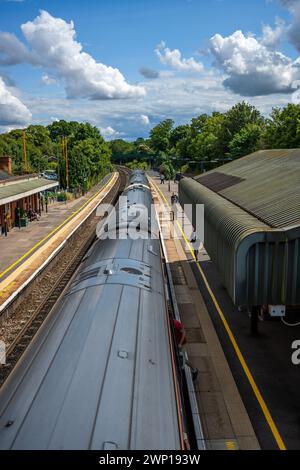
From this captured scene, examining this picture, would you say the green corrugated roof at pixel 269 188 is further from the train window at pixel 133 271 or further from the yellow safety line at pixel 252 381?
the yellow safety line at pixel 252 381

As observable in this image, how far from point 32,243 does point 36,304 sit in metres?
12.6

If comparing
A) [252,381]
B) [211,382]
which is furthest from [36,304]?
[252,381]

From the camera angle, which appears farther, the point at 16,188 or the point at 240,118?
the point at 240,118

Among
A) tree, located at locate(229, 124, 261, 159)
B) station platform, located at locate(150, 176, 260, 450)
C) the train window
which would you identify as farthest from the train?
tree, located at locate(229, 124, 261, 159)

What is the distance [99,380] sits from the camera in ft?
21.2

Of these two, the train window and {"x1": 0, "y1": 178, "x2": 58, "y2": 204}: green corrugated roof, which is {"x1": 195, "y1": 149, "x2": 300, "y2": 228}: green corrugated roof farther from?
{"x1": 0, "y1": 178, "x2": 58, "y2": 204}: green corrugated roof

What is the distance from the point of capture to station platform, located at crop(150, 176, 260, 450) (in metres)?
10.1

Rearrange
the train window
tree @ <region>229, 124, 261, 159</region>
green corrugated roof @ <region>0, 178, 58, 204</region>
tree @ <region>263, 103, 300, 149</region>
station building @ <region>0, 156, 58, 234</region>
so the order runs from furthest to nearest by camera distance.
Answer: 1. tree @ <region>229, 124, 261, 159</region>
2. tree @ <region>263, 103, 300, 149</region>
3. station building @ <region>0, 156, 58, 234</region>
4. green corrugated roof @ <region>0, 178, 58, 204</region>
5. the train window

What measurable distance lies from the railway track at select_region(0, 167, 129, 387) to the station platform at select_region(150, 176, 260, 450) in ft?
20.2

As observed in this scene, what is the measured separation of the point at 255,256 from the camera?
11492mm

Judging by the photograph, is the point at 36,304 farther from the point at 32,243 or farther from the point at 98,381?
the point at 98,381
